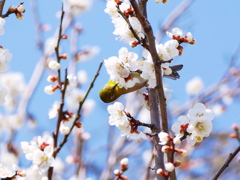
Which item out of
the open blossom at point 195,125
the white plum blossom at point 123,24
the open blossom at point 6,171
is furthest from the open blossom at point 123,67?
the open blossom at point 6,171

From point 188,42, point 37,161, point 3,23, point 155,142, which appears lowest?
point 155,142

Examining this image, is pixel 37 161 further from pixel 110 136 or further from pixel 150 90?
pixel 110 136

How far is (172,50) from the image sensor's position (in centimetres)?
145

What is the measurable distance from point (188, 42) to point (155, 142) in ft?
1.27

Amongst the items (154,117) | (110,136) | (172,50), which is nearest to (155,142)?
(154,117)

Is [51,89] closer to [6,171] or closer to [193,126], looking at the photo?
[6,171]

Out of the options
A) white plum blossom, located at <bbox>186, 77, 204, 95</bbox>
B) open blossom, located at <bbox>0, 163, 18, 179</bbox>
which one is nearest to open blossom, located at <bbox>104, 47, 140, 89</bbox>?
open blossom, located at <bbox>0, 163, 18, 179</bbox>

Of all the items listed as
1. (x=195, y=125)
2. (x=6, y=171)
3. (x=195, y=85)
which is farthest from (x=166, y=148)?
(x=195, y=85)

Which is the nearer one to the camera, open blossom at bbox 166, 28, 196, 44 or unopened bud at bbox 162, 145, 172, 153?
unopened bud at bbox 162, 145, 172, 153

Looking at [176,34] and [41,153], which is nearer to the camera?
[176,34]

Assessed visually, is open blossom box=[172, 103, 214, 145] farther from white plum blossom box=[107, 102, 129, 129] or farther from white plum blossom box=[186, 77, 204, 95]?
white plum blossom box=[186, 77, 204, 95]

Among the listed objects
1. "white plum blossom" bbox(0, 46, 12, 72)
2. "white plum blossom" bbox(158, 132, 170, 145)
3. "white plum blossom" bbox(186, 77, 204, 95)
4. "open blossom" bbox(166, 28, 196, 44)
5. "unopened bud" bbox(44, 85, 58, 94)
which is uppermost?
"white plum blossom" bbox(186, 77, 204, 95)

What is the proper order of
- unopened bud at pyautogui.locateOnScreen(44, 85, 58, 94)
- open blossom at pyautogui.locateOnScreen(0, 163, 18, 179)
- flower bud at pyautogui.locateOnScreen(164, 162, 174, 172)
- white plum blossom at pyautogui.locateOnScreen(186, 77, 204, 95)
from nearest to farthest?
flower bud at pyautogui.locateOnScreen(164, 162, 174, 172) → open blossom at pyautogui.locateOnScreen(0, 163, 18, 179) → unopened bud at pyautogui.locateOnScreen(44, 85, 58, 94) → white plum blossom at pyautogui.locateOnScreen(186, 77, 204, 95)

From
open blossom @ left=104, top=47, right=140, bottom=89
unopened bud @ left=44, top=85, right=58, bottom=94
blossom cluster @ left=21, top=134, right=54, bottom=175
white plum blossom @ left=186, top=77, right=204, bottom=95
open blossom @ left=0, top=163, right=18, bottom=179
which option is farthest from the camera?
white plum blossom @ left=186, top=77, right=204, bottom=95
